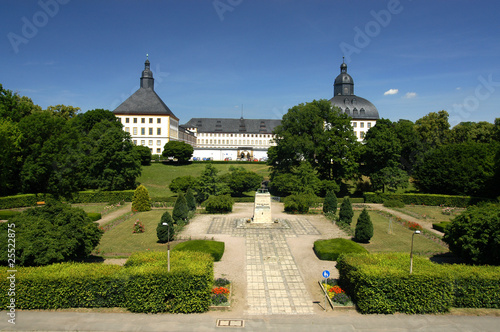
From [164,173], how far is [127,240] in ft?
107

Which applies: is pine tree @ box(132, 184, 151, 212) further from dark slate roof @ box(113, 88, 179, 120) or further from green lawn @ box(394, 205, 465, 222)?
dark slate roof @ box(113, 88, 179, 120)

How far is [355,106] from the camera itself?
83.7 meters

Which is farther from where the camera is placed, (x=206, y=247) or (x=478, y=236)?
(x=206, y=247)

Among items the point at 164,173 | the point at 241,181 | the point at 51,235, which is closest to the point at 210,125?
the point at 164,173

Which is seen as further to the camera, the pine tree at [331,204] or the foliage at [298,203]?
the foliage at [298,203]

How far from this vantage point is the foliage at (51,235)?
558 inches

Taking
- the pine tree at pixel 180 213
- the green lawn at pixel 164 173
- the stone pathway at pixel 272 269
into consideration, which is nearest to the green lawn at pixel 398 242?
the stone pathway at pixel 272 269

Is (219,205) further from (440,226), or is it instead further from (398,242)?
(440,226)

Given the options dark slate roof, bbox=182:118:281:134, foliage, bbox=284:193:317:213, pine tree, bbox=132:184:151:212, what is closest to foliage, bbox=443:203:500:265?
foliage, bbox=284:193:317:213

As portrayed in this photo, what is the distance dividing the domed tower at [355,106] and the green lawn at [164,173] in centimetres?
3159

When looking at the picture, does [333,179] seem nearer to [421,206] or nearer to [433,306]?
[421,206]

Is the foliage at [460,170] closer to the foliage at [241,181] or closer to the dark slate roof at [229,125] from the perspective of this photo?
the foliage at [241,181]

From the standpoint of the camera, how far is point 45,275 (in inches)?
508

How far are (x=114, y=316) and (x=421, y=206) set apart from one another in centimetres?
3553
